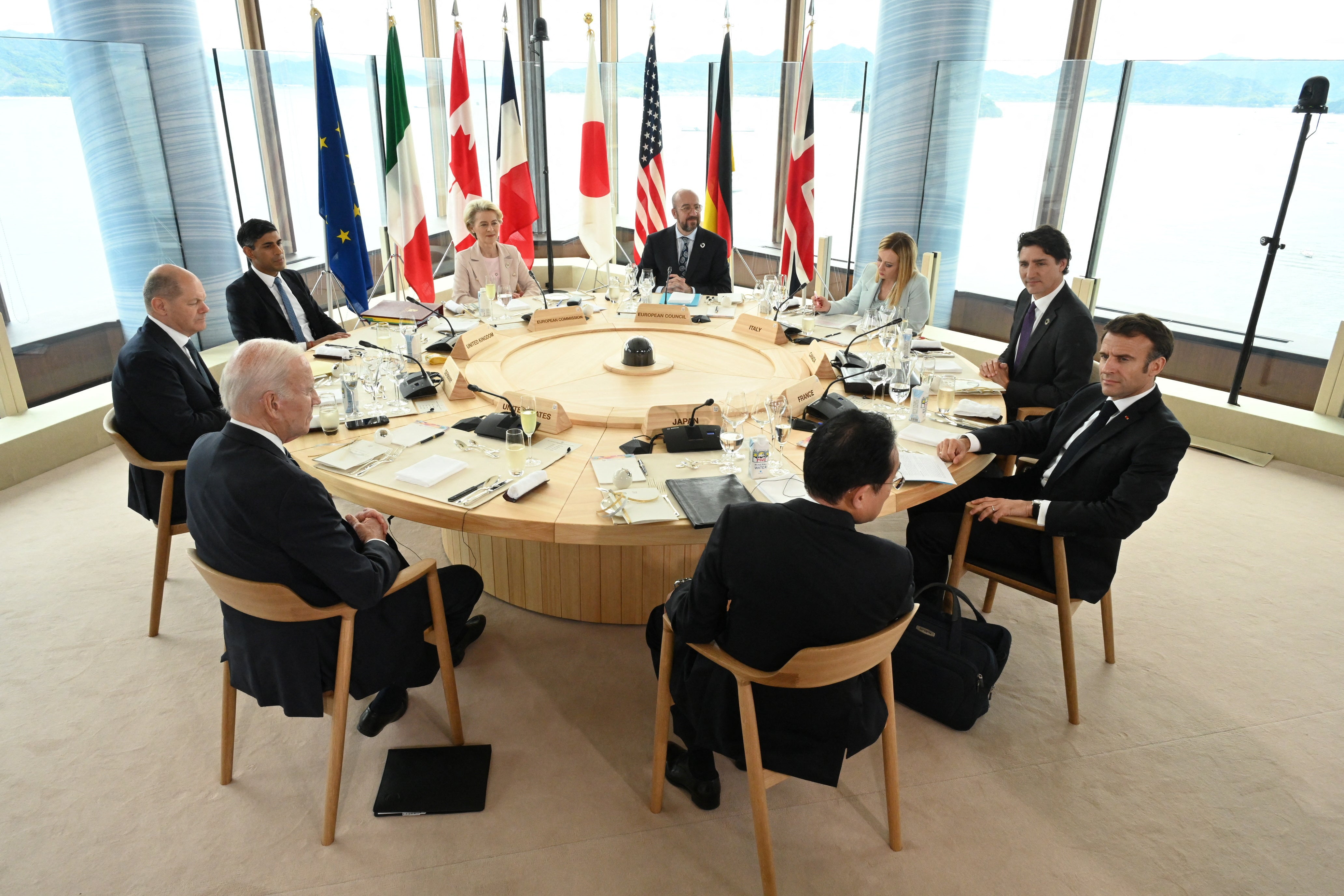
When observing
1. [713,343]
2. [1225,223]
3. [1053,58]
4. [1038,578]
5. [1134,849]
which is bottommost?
[1134,849]

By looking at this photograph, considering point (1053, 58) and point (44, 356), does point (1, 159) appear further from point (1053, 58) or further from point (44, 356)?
point (1053, 58)

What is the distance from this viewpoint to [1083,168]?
21.1 feet

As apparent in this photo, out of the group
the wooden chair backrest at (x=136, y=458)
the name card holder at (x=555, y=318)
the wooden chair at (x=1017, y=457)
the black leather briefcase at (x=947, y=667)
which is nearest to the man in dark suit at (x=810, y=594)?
the black leather briefcase at (x=947, y=667)

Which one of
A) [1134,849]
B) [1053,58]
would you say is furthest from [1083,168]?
[1134,849]

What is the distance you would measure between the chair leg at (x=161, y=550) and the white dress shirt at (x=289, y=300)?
1561mm

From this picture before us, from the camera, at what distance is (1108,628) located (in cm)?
337

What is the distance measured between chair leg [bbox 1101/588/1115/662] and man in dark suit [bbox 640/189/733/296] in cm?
382

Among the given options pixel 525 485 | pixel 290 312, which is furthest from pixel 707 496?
pixel 290 312

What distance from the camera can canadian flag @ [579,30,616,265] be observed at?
714 centimetres

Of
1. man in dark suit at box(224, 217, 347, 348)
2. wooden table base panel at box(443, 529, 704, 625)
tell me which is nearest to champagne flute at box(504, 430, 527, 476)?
wooden table base panel at box(443, 529, 704, 625)

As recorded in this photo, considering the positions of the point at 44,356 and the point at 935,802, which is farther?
the point at 44,356

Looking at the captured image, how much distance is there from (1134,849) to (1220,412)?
4.24 metres

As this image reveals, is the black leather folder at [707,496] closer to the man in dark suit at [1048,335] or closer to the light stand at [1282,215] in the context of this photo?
the man in dark suit at [1048,335]

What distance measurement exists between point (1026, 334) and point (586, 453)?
255 centimetres
